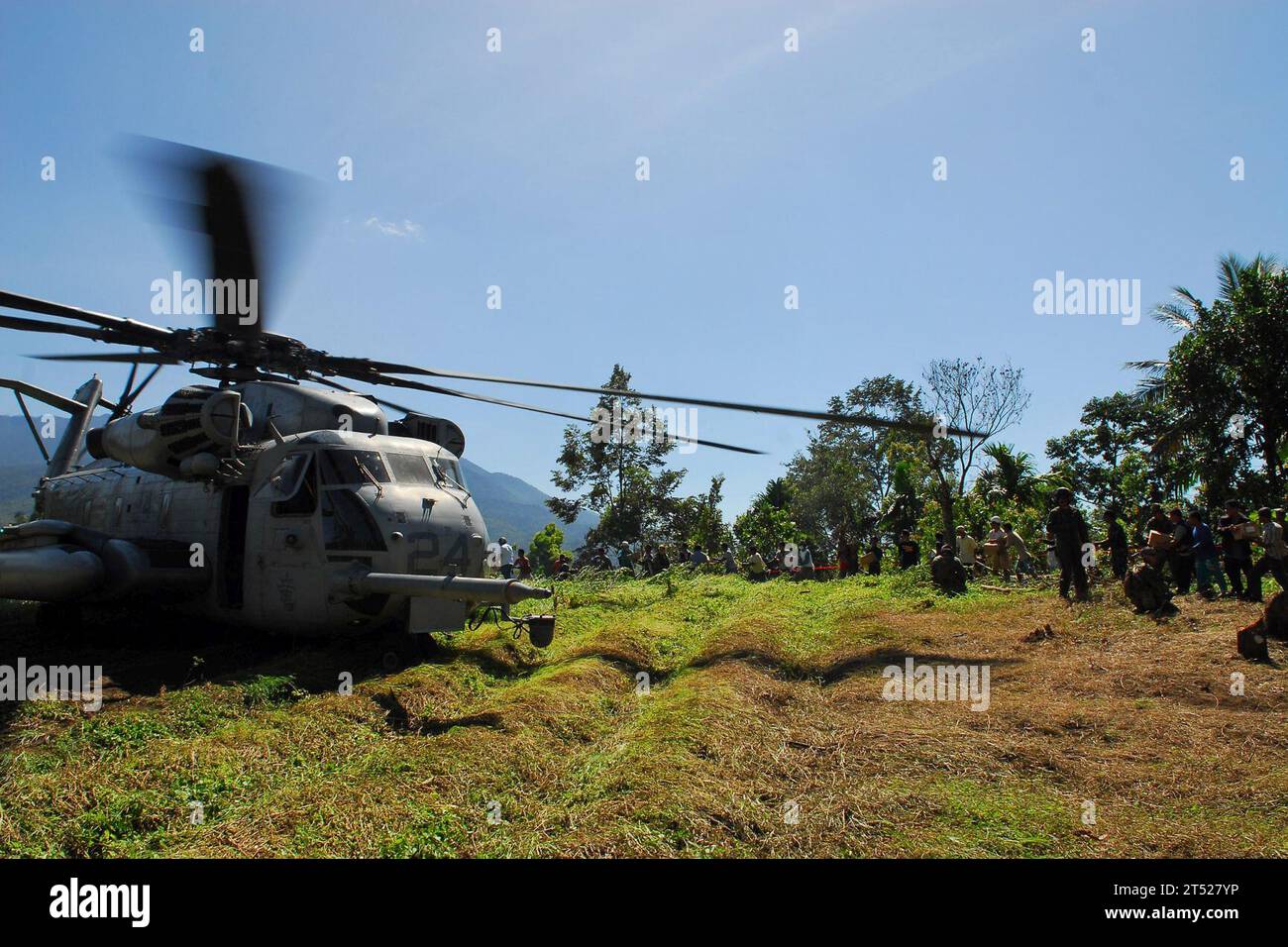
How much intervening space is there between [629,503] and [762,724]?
4117 centimetres

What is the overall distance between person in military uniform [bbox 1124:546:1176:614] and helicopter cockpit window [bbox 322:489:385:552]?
1054 cm

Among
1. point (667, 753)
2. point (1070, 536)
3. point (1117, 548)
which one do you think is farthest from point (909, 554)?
point (667, 753)

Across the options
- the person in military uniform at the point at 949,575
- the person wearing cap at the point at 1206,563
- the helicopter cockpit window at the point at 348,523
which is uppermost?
the helicopter cockpit window at the point at 348,523

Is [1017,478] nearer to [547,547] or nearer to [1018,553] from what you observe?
[1018,553]

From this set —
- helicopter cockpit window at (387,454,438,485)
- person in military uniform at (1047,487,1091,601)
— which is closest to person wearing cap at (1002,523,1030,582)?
person in military uniform at (1047,487,1091,601)

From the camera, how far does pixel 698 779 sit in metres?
5.53

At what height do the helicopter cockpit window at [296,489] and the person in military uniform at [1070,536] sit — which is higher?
the helicopter cockpit window at [296,489]

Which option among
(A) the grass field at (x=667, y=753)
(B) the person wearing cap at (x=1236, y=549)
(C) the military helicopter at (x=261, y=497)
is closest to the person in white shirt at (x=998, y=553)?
(B) the person wearing cap at (x=1236, y=549)

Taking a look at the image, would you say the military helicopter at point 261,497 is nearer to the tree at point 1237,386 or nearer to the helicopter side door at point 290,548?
the helicopter side door at point 290,548

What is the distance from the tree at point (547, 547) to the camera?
40425 mm

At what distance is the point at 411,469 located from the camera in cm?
1094

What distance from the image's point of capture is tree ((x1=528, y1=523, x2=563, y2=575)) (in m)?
40.4

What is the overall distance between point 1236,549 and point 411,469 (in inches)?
481

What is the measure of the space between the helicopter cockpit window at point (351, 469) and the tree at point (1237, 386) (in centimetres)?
2071
